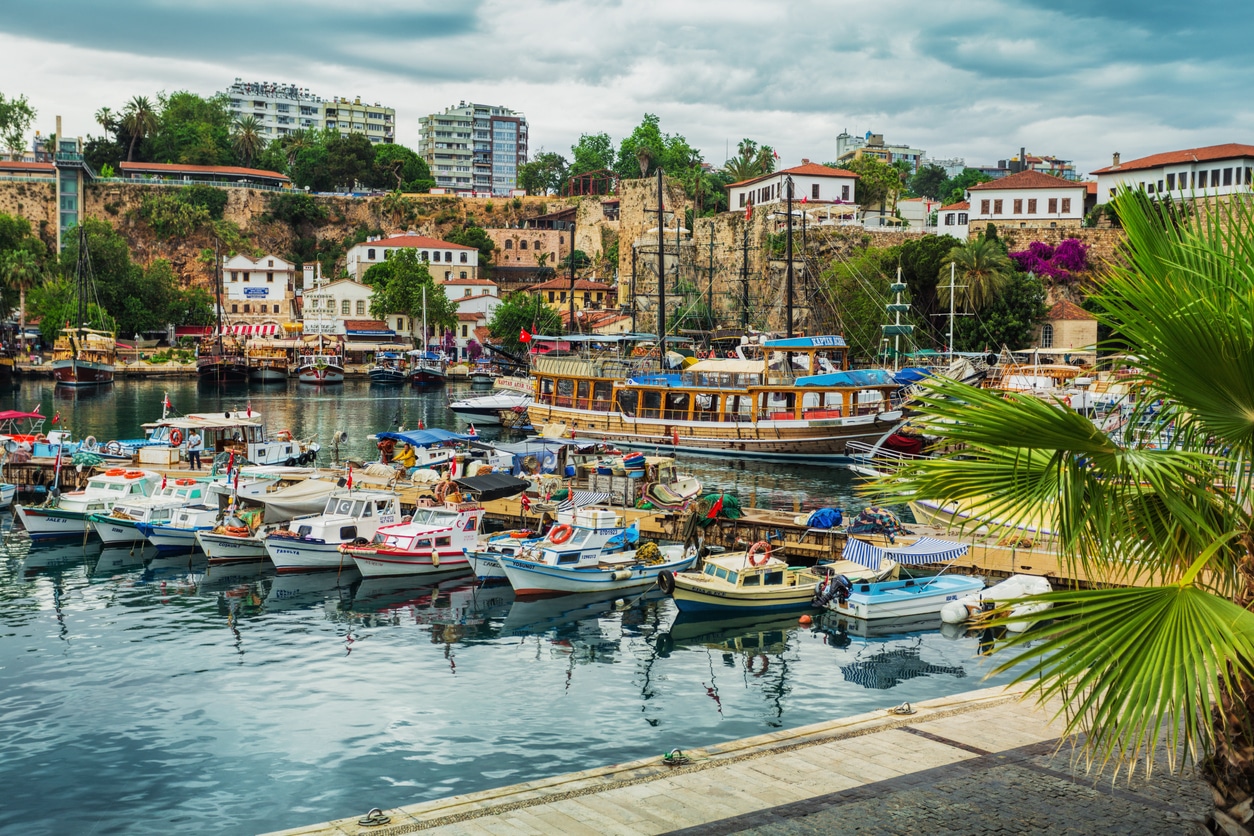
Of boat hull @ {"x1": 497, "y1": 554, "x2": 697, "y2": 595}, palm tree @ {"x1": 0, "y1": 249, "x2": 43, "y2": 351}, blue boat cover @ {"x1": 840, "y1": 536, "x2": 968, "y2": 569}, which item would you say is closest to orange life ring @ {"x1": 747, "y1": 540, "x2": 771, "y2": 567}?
blue boat cover @ {"x1": 840, "y1": 536, "x2": 968, "y2": 569}

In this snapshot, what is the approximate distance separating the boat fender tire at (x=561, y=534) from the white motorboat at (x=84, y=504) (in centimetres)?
1413

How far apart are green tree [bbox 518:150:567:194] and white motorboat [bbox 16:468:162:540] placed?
12130 cm

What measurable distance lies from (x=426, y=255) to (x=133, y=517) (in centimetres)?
8437

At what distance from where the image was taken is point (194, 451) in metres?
41.4

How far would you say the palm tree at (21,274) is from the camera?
319 ft

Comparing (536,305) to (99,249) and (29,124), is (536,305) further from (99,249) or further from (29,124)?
(29,124)

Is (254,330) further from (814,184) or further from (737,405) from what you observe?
(737,405)

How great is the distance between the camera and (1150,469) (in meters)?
7.31

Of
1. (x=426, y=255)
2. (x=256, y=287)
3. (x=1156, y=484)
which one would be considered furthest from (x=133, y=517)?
(x=426, y=255)

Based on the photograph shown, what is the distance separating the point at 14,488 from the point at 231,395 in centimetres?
4170

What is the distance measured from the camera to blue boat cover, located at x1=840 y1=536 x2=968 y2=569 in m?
26.8

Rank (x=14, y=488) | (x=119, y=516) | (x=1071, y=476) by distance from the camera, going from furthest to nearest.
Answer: (x=14, y=488) → (x=119, y=516) → (x=1071, y=476)

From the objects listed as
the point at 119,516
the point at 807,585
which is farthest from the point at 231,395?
the point at 807,585

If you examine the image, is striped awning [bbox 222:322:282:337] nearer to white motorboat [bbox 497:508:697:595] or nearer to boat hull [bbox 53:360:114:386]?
boat hull [bbox 53:360:114:386]
